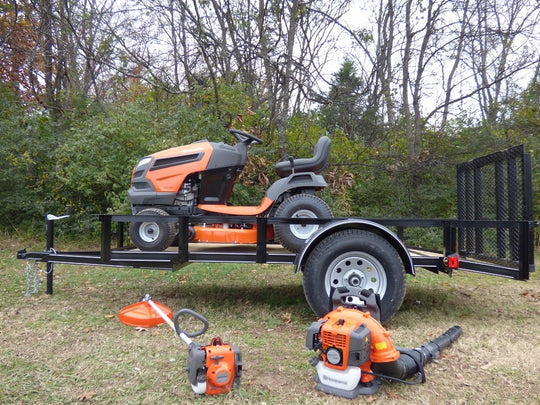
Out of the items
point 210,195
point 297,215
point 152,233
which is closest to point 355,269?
point 297,215

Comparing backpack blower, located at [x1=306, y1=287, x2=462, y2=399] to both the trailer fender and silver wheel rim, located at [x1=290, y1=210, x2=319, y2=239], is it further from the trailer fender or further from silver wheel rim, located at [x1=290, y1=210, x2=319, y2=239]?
silver wheel rim, located at [x1=290, y1=210, x2=319, y2=239]

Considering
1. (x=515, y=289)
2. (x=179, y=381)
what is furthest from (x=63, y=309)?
(x=515, y=289)

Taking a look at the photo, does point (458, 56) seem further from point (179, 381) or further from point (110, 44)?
point (179, 381)

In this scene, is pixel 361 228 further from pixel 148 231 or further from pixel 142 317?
pixel 148 231

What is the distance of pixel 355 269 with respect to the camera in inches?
138

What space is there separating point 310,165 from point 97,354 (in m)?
2.67

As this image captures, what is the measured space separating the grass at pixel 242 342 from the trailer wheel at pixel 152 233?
747 millimetres

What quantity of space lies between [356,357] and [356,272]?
1.24 metres

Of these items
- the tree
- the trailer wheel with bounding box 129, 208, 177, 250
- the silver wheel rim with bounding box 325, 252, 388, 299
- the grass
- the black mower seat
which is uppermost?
the tree

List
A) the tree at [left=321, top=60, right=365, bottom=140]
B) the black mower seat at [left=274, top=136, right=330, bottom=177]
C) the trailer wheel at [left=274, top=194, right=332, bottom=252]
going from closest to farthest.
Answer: the trailer wheel at [left=274, top=194, right=332, bottom=252]
the black mower seat at [left=274, top=136, right=330, bottom=177]
the tree at [left=321, top=60, right=365, bottom=140]

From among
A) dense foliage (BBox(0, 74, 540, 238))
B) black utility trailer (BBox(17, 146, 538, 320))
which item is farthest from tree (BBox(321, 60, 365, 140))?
black utility trailer (BBox(17, 146, 538, 320))

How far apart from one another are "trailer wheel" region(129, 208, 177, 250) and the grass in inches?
29.4

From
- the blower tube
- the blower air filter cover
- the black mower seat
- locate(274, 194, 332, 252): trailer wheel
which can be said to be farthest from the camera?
the black mower seat

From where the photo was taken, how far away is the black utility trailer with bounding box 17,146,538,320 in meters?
3.39
